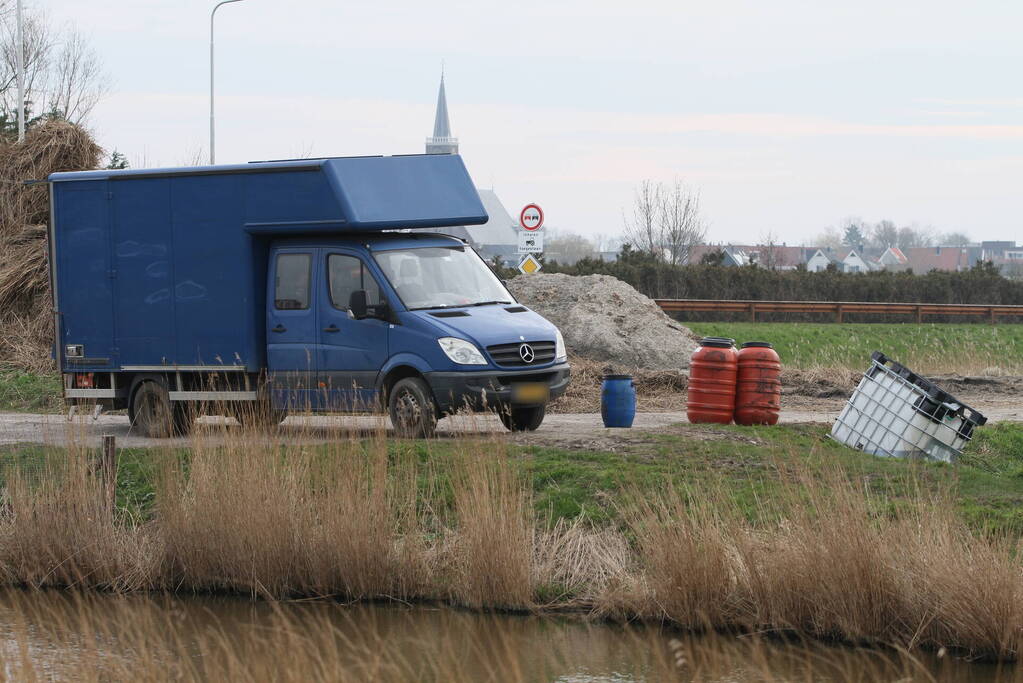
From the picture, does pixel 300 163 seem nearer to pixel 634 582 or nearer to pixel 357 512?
pixel 357 512

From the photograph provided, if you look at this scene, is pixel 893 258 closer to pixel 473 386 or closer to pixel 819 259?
pixel 819 259

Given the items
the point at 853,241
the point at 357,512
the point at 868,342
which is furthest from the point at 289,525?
the point at 853,241

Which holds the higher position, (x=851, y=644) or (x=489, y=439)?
(x=489, y=439)

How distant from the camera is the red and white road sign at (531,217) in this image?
24.6m

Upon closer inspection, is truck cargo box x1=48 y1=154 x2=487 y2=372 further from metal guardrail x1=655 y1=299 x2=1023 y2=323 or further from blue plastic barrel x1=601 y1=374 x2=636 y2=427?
metal guardrail x1=655 y1=299 x2=1023 y2=323

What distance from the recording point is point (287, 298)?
47.0ft

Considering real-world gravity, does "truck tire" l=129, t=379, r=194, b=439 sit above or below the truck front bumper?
below

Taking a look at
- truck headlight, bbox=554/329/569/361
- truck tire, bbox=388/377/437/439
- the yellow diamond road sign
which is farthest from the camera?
the yellow diamond road sign

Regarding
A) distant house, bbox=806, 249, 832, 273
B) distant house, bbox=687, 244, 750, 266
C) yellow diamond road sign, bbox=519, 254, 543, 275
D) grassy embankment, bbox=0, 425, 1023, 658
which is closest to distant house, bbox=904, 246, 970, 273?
distant house, bbox=806, 249, 832, 273

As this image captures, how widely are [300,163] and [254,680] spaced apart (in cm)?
869

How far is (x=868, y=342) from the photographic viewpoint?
101ft

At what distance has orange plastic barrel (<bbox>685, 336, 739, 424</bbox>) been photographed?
1432cm

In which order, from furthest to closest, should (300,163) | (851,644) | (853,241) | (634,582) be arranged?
1. (853,241)
2. (300,163)
3. (634,582)
4. (851,644)

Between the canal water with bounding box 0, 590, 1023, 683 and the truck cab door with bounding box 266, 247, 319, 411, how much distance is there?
16.1 feet
